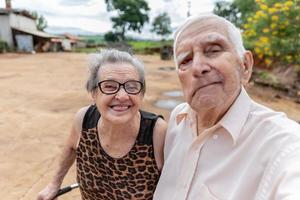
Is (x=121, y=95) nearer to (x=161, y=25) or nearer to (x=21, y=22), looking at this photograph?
(x=21, y=22)

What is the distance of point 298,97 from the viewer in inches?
320

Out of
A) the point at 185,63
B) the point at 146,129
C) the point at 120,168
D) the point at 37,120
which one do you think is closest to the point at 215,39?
the point at 185,63

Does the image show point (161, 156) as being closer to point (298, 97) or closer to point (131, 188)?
point (131, 188)

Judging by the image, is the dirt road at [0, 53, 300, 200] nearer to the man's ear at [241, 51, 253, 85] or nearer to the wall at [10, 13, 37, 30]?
the man's ear at [241, 51, 253, 85]

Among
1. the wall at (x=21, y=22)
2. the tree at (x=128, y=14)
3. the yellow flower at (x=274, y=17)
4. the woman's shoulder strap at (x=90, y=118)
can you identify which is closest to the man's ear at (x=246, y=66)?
the woman's shoulder strap at (x=90, y=118)

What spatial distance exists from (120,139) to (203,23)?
74cm

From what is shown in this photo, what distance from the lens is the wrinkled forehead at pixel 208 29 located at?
3.98ft

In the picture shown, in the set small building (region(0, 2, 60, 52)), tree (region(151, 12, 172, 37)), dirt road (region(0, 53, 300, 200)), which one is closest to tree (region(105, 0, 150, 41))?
tree (region(151, 12, 172, 37))

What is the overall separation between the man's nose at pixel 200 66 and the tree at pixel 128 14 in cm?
3562

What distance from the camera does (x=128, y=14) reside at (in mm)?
36281

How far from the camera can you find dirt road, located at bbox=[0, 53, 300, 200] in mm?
3727

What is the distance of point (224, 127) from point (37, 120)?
543 cm

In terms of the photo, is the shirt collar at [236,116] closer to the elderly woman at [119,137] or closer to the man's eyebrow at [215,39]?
the man's eyebrow at [215,39]

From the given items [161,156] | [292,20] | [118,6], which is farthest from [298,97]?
[118,6]
